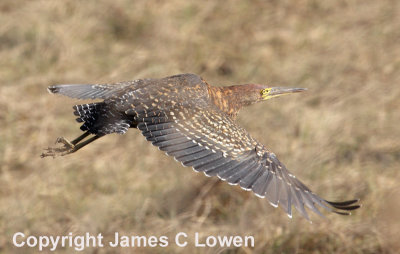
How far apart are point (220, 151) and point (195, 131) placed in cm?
31

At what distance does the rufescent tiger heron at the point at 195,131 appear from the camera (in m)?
6.14

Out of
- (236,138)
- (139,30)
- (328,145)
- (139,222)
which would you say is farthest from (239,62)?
(236,138)

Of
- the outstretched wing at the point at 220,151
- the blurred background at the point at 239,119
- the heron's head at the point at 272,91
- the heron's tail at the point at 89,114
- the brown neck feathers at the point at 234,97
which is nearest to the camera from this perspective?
the outstretched wing at the point at 220,151

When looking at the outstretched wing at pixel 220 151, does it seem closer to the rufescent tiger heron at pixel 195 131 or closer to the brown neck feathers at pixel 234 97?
the rufescent tiger heron at pixel 195 131

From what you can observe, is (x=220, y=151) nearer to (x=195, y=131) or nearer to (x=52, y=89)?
(x=195, y=131)

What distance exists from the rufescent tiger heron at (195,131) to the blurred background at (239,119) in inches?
61.5

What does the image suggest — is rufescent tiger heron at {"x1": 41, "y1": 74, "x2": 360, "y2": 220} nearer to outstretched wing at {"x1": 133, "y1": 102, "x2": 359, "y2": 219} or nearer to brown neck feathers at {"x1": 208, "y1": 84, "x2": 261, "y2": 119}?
outstretched wing at {"x1": 133, "y1": 102, "x2": 359, "y2": 219}

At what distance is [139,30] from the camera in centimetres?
A: 1184

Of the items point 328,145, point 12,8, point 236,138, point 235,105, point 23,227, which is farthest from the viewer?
point 12,8

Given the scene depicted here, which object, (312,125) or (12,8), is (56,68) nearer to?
(12,8)

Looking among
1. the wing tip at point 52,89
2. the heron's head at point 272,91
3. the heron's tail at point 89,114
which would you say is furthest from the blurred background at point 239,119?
the heron's tail at point 89,114

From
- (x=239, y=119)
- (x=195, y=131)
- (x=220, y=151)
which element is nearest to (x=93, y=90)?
(x=195, y=131)

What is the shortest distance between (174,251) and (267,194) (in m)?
2.02

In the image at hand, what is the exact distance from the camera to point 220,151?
6352 mm
